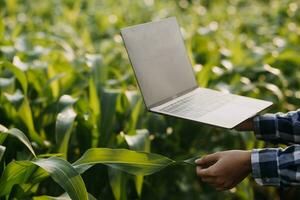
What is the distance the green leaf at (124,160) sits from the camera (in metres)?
1.41

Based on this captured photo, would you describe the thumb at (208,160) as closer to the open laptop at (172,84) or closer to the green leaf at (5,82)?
the open laptop at (172,84)

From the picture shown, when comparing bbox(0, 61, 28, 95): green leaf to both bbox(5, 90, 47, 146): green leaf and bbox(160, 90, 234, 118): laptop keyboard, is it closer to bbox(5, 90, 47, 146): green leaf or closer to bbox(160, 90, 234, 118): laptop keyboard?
bbox(5, 90, 47, 146): green leaf

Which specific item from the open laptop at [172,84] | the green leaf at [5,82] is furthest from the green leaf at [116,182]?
the green leaf at [5,82]

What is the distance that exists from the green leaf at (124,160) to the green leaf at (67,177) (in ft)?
0.30

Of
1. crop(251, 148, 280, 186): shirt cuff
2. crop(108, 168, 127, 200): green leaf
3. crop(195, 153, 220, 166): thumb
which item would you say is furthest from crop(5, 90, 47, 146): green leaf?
crop(251, 148, 280, 186): shirt cuff

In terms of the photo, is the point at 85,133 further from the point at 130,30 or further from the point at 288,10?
the point at 288,10

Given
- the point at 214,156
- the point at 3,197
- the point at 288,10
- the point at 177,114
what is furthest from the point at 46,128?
the point at 288,10

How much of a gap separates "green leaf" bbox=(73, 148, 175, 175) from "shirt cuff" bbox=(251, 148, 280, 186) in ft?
0.70

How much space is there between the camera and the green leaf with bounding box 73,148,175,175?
55.6 inches

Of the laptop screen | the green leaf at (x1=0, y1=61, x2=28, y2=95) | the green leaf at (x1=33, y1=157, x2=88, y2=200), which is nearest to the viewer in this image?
the green leaf at (x1=33, y1=157, x2=88, y2=200)

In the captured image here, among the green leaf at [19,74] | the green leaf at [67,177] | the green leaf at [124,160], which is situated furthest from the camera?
the green leaf at [19,74]

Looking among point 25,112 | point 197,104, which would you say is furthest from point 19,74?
point 197,104

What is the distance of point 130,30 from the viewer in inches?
60.4

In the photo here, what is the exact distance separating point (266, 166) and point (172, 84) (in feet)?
1.37
